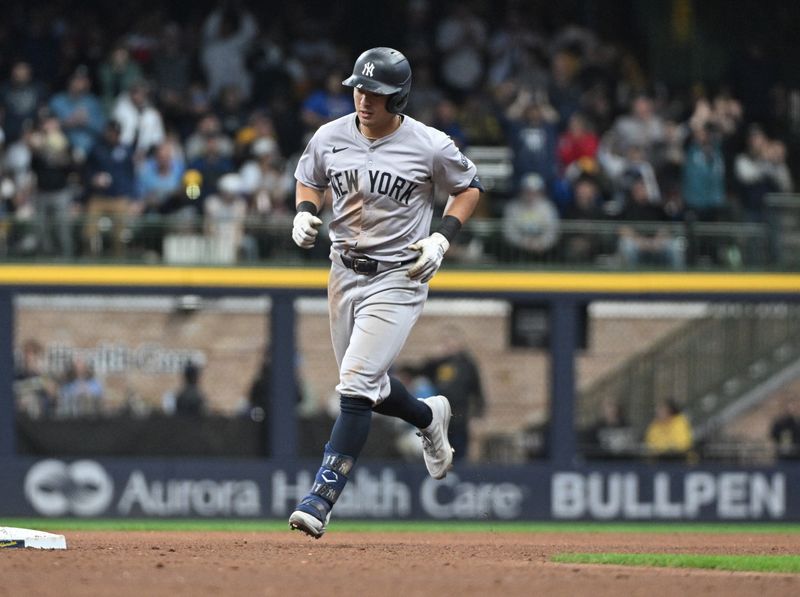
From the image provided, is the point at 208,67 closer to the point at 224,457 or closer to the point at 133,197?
the point at 133,197

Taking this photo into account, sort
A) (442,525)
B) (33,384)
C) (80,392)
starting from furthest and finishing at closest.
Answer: (80,392) → (33,384) → (442,525)

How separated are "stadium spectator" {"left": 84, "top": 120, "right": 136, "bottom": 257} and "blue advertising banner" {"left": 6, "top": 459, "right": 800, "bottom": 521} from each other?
7.19 ft

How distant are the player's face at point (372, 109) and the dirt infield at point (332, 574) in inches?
81.5

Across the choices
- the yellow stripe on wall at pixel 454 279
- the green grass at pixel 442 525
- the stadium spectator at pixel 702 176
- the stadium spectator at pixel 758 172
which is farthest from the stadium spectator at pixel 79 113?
the stadium spectator at pixel 758 172

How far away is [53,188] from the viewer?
52.1 feet

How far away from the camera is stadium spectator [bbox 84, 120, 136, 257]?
627 inches

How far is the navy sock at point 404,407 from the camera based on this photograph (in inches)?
324

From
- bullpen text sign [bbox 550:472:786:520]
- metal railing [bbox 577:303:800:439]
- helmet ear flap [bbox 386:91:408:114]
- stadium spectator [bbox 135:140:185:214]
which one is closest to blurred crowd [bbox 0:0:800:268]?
stadium spectator [bbox 135:140:185:214]

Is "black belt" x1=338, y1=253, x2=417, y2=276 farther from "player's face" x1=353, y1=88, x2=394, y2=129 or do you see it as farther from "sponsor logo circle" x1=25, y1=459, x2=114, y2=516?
"sponsor logo circle" x1=25, y1=459, x2=114, y2=516

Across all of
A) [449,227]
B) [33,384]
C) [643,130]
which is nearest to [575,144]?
[643,130]

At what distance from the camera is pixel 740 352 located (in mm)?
17453

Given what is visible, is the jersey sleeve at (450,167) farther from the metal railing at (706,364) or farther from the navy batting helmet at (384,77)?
the metal railing at (706,364)

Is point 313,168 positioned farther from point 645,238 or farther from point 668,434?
point 668,434

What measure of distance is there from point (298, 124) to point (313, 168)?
888cm
